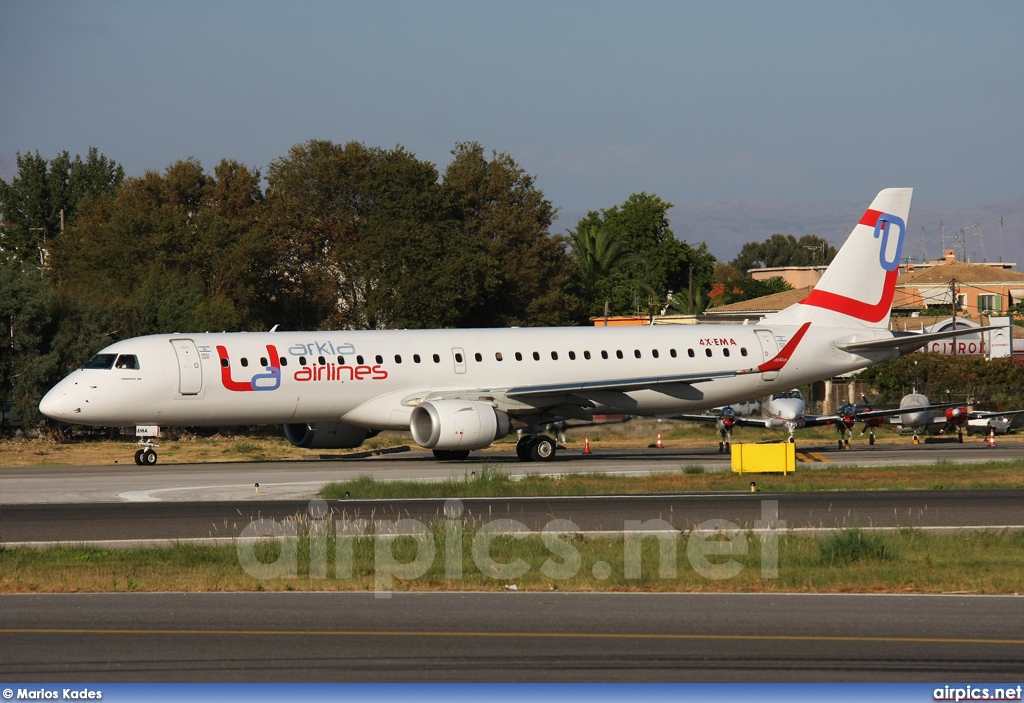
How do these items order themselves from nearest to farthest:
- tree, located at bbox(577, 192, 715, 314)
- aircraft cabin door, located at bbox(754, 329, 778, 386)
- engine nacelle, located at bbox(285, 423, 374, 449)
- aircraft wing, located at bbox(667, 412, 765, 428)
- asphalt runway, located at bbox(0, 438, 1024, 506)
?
1. asphalt runway, located at bbox(0, 438, 1024, 506)
2. engine nacelle, located at bbox(285, 423, 374, 449)
3. aircraft cabin door, located at bbox(754, 329, 778, 386)
4. aircraft wing, located at bbox(667, 412, 765, 428)
5. tree, located at bbox(577, 192, 715, 314)

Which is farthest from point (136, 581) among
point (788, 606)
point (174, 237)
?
point (174, 237)

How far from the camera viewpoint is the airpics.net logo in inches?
579

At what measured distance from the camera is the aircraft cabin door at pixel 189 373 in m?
32.1

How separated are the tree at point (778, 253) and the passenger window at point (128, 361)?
151 meters

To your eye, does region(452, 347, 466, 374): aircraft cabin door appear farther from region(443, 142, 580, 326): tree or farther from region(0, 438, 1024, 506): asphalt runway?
region(443, 142, 580, 326): tree

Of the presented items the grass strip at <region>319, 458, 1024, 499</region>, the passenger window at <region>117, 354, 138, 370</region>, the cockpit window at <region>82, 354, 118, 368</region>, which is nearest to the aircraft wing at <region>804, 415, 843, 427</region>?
the grass strip at <region>319, 458, 1024, 499</region>

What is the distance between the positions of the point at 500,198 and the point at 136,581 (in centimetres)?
7597

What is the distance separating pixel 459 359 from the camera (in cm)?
3488

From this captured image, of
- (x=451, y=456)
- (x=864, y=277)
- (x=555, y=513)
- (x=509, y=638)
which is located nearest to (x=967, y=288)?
(x=864, y=277)

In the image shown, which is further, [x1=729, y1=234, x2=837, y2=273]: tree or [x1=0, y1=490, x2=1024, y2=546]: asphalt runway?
[x1=729, y1=234, x2=837, y2=273]: tree

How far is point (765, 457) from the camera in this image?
28906 millimetres

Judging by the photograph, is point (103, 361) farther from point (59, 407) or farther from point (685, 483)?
point (685, 483)

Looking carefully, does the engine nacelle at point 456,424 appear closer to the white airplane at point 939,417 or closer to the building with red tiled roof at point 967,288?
the white airplane at point 939,417

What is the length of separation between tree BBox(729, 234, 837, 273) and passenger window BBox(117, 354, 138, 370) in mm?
151464
